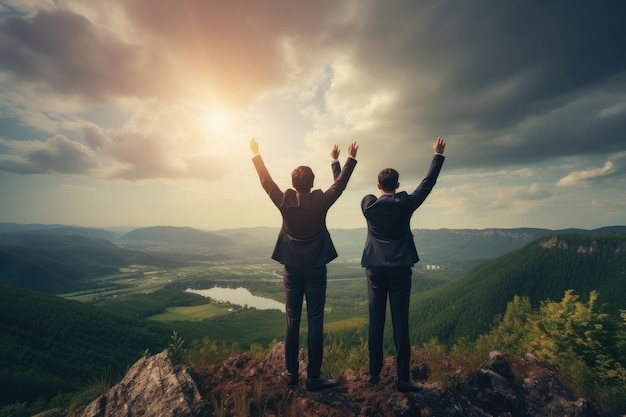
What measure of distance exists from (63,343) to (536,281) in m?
197

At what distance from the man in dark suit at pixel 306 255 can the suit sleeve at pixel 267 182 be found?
0.02 m

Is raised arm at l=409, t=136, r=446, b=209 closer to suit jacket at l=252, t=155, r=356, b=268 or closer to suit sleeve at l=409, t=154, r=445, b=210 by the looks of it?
suit sleeve at l=409, t=154, r=445, b=210

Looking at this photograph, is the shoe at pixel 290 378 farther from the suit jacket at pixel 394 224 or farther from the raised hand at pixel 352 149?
the raised hand at pixel 352 149

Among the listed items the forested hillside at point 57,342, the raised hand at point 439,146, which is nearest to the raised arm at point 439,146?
the raised hand at point 439,146

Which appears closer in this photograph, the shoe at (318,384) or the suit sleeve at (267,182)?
the shoe at (318,384)

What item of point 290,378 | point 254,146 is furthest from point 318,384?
point 254,146

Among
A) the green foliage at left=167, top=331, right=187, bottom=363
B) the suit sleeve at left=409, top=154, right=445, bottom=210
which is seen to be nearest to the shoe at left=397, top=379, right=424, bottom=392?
the suit sleeve at left=409, top=154, right=445, bottom=210

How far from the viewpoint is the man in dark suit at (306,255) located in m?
5.95

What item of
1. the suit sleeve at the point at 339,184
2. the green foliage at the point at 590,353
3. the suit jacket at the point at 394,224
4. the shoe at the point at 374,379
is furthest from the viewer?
the green foliage at the point at 590,353

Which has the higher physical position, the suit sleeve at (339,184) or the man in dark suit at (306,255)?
the suit sleeve at (339,184)

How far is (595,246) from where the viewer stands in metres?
159

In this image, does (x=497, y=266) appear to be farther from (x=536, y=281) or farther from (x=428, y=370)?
(x=428, y=370)

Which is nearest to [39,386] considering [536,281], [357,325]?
[357,325]

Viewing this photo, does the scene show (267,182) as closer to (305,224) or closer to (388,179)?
(305,224)
